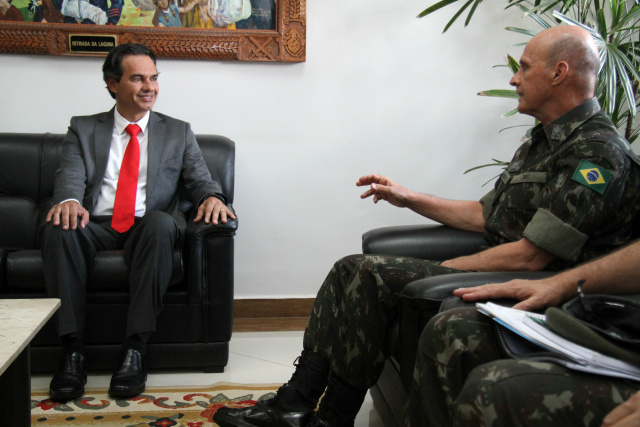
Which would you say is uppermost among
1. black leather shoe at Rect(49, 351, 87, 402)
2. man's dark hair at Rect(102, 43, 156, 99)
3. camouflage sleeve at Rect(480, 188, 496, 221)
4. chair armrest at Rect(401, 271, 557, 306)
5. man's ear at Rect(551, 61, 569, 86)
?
man's dark hair at Rect(102, 43, 156, 99)

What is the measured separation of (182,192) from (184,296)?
594 millimetres

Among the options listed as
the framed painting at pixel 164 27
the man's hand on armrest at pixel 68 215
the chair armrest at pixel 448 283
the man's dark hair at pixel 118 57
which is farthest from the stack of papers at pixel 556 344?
the framed painting at pixel 164 27

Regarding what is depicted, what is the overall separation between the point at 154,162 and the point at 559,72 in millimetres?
1702

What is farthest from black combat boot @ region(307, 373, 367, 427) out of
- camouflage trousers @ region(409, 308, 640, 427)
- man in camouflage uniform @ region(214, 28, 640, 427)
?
camouflage trousers @ region(409, 308, 640, 427)

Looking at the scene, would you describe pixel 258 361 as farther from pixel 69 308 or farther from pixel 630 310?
pixel 630 310

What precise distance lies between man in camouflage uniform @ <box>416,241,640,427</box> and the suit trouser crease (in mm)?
1350

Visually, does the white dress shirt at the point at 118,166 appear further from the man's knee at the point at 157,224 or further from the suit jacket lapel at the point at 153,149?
the man's knee at the point at 157,224

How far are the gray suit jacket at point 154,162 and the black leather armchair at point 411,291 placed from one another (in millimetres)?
899

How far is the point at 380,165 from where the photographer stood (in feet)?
11.1

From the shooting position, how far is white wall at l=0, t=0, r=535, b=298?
3242 millimetres

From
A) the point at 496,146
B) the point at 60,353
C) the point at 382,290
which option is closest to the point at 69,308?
the point at 60,353

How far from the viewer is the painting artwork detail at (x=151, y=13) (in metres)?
3.11

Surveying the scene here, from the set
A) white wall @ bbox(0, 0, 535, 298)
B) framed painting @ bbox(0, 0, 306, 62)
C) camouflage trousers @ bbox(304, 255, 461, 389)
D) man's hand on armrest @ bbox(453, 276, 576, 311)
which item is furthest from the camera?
white wall @ bbox(0, 0, 535, 298)

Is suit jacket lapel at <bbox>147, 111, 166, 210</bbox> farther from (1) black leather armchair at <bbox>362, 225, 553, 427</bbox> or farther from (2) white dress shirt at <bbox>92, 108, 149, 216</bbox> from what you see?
(1) black leather armchair at <bbox>362, 225, 553, 427</bbox>
